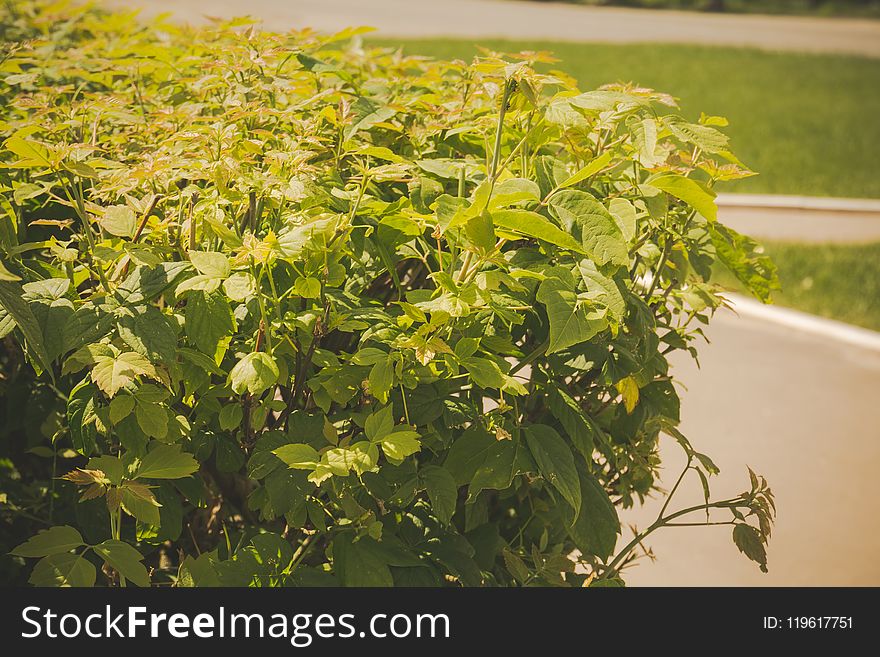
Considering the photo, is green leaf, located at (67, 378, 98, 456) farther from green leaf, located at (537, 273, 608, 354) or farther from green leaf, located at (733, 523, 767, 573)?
green leaf, located at (733, 523, 767, 573)

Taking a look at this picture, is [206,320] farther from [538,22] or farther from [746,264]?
[538,22]

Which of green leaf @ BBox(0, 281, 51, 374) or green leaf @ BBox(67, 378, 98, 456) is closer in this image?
green leaf @ BBox(0, 281, 51, 374)

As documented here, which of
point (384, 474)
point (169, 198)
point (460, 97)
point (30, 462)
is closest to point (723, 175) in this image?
point (460, 97)

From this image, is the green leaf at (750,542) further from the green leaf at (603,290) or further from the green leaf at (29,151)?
the green leaf at (29,151)

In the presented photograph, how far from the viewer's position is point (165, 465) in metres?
1.30

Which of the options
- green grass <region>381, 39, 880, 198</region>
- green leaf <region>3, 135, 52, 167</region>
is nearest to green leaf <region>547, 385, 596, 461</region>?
green leaf <region>3, 135, 52, 167</region>

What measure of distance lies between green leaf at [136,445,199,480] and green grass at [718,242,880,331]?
5.27 metres

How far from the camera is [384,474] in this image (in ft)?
4.51

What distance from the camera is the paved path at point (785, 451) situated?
3.33 meters

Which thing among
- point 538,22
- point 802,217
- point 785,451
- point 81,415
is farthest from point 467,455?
point 538,22

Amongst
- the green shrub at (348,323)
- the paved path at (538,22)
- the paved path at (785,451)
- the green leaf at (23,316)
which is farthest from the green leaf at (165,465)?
the paved path at (538,22)

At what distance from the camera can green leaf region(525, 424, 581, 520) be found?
134 centimetres

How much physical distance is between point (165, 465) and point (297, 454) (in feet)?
0.71

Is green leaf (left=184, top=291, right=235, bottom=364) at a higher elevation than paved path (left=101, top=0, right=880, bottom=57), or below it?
below
